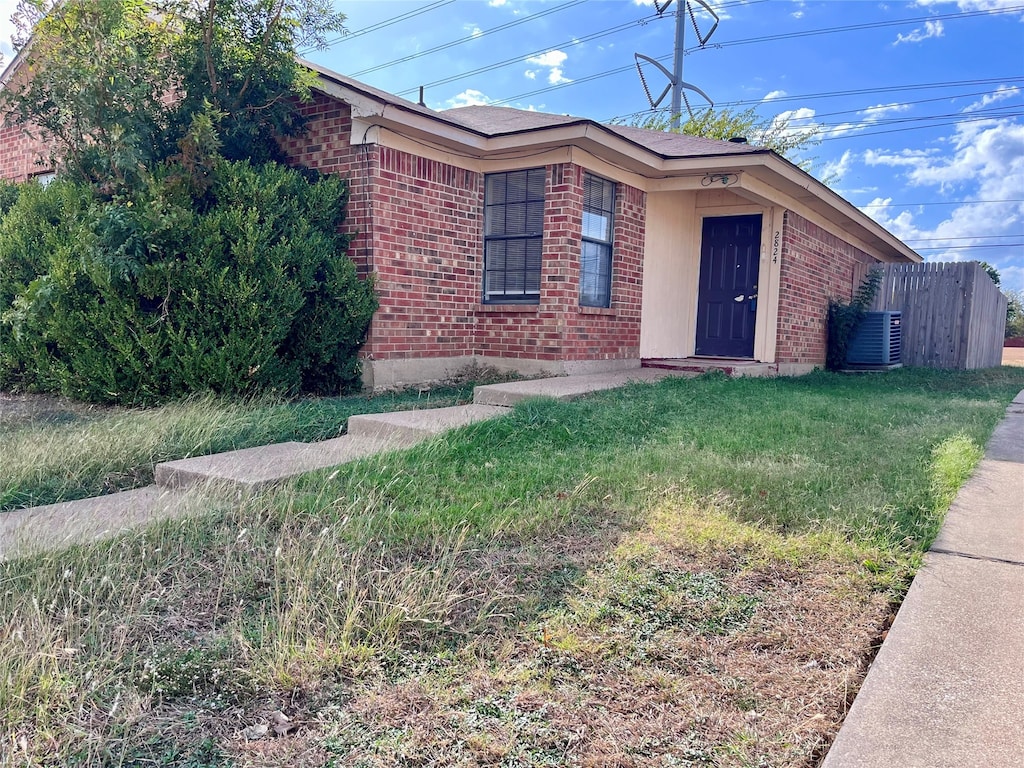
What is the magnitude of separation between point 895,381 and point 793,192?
10.9 ft

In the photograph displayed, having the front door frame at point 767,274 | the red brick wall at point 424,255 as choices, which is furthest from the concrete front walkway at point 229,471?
the front door frame at point 767,274

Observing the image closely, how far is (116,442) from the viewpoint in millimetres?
4652

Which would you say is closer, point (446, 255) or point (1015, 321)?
point (446, 255)

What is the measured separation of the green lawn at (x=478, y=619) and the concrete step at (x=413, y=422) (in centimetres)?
98

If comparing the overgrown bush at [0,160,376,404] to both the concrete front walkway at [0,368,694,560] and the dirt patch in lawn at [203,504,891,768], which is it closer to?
the concrete front walkway at [0,368,694,560]

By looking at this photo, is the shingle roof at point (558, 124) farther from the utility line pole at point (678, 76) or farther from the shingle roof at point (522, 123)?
the utility line pole at point (678, 76)

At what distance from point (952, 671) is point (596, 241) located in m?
7.12

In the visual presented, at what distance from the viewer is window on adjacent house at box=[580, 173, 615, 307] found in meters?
8.45

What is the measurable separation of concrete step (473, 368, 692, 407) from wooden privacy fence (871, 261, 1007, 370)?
26.6 feet

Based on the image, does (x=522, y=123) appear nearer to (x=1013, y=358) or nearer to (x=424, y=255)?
(x=424, y=255)

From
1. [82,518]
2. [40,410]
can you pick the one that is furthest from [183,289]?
[82,518]

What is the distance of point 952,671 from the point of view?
6.81 ft

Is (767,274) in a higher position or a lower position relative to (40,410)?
higher

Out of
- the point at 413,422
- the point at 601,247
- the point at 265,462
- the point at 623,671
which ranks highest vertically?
the point at 601,247
